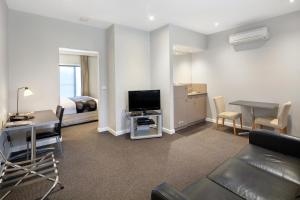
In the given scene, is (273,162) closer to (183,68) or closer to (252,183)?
(252,183)

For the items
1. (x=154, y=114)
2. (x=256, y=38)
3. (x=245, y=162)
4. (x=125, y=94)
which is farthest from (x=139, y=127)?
(x=256, y=38)

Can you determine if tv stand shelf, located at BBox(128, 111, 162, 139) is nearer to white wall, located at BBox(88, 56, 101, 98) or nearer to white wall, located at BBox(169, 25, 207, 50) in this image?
white wall, located at BBox(169, 25, 207, 50)

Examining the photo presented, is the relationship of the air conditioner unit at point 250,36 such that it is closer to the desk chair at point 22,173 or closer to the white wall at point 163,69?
the white wall at point 163,69

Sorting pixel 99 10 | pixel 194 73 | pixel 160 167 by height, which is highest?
pixel 99 10

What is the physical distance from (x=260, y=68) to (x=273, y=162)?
3026 millimetres

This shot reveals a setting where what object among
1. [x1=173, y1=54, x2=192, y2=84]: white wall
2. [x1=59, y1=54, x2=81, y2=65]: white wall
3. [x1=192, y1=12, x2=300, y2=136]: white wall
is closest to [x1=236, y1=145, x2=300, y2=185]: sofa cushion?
[x1=192, y1=12, x2=300, y2=136]: white wall

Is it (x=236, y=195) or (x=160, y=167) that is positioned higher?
(x=236, y=195)

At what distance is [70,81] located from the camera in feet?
26.4

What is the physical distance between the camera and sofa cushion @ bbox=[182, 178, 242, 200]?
1.32 meters

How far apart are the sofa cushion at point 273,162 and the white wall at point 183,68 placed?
3.85 m

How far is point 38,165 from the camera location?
2080mm

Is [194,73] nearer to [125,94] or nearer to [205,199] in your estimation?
[125,94]

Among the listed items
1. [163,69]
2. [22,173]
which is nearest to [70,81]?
[163,69]

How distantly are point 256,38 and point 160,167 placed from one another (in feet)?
12.2
